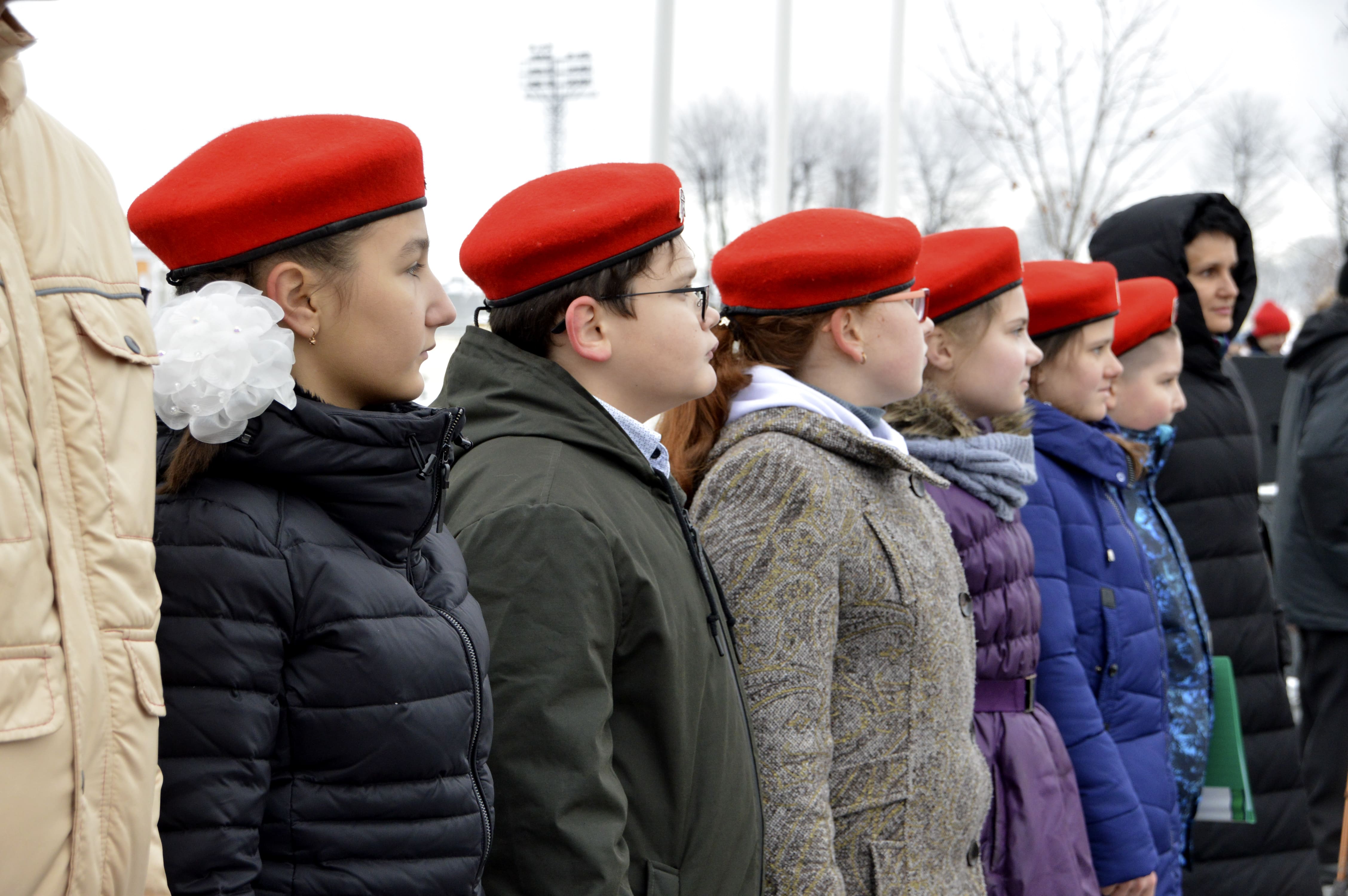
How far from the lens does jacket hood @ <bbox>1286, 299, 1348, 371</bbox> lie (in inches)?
197

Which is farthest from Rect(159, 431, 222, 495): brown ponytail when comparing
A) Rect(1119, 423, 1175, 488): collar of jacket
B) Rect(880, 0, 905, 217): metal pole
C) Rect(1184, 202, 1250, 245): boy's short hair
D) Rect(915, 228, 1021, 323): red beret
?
Rect(880, 0, 905, 217): metal pole

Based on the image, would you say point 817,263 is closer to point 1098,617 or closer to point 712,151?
point 1098,617

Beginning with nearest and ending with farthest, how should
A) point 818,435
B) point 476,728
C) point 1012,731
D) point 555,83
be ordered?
point 476,728
point 818,435
point 1012,731
point 555,83

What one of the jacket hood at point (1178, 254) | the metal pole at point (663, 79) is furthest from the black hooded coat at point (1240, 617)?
the metal pole at point (663, 79)

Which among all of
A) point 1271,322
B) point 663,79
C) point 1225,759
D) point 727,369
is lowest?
point 1271,322

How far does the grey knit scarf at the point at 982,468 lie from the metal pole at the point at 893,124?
438 cm

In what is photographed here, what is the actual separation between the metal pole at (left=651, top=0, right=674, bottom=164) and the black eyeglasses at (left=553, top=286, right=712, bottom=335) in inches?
101

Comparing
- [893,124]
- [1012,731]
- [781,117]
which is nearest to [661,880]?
[1012,731]

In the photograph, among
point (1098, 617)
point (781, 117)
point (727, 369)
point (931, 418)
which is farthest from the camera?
point (781, 117)

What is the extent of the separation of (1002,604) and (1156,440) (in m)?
1.53

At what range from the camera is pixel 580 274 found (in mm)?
2053

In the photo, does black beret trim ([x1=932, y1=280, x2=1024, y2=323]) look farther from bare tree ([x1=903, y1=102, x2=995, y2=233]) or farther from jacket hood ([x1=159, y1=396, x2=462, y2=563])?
bare tree ([x1=903, y1=102, x2=995, y2=233])

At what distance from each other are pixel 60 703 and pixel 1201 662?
3364mm

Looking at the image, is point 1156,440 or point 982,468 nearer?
point 982,468
